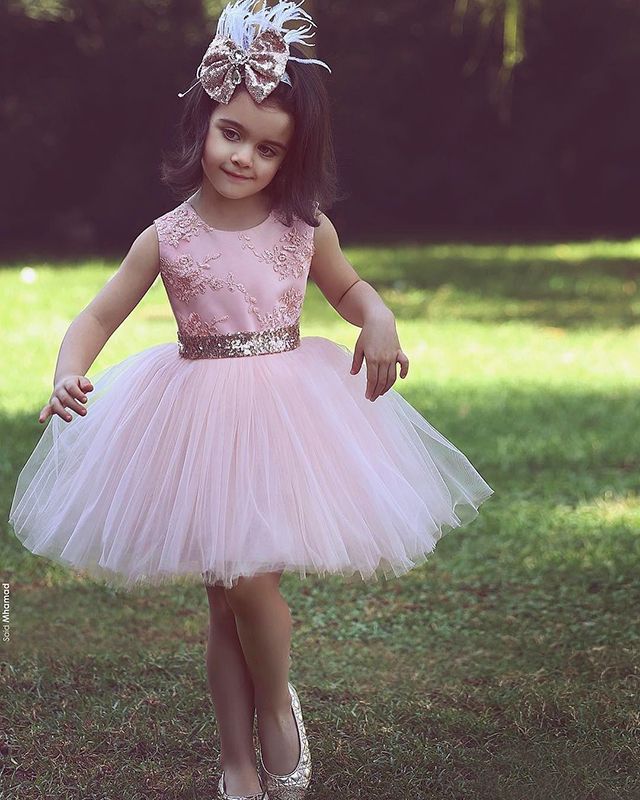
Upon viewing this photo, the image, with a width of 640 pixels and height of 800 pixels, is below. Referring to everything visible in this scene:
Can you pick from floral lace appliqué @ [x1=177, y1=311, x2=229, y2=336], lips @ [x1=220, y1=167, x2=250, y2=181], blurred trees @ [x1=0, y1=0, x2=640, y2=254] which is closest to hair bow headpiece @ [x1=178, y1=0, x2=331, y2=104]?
lips @ [x1=220, y1=167, x2=250, y2=181]

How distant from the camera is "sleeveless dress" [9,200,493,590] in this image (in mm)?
2340

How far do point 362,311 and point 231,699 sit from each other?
2.58 ft

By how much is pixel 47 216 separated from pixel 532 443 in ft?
33.3

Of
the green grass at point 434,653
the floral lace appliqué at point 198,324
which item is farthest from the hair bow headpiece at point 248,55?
the green grass at point 434,653

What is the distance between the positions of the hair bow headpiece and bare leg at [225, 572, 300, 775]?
34.9 inches

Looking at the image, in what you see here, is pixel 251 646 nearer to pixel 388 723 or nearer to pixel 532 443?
pixel 388 723

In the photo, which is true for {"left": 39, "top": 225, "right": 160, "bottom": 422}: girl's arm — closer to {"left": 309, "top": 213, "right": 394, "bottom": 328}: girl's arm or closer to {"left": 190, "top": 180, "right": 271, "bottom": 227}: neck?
{"left": 190, "top": 180, "right": 271, "bottom": 227}: neck

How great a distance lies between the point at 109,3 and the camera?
13.6 m

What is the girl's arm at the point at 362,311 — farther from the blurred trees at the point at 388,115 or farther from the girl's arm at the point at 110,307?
the blurred trees at the point at 388,115

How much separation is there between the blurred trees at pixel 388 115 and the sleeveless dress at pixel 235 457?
1093 centimetres

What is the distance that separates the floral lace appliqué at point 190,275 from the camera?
2.48m

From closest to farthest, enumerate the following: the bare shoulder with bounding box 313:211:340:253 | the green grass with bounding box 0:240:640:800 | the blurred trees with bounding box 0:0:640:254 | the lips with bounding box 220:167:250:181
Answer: the lips with bounding box 220:167:250:181 → the bare shoulder with bounding box 313:211:340:253 → the green grass with bounding box 0:240:640:800 → the blurred trees with bounding box 0:0:640:254

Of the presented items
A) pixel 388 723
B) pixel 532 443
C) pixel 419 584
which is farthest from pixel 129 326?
pixel 388 723

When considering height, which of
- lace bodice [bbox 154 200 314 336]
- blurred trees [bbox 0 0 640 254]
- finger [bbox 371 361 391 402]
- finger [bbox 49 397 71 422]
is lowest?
blurred trees [bbox 0 0 640 254]
